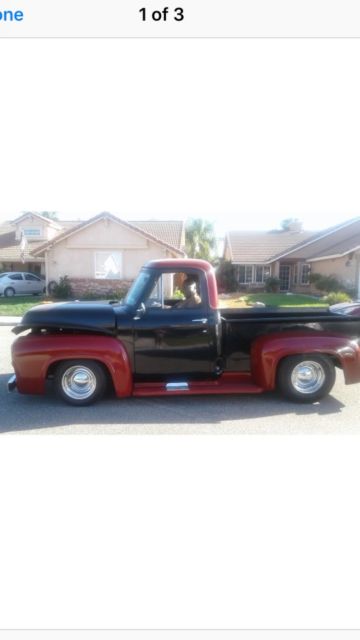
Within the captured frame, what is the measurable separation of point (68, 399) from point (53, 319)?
113 cm

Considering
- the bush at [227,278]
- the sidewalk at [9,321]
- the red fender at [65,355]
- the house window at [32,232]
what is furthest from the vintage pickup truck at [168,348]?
the house window at [32,232]

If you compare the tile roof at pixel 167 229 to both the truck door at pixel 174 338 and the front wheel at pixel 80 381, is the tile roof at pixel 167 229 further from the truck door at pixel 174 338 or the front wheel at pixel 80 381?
the front wheel at pixel 80 381

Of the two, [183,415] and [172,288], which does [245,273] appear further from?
[183,415]

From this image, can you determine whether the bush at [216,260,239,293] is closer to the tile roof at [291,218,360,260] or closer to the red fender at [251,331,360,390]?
the tile roof at [291,218,360,260]

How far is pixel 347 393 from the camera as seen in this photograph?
6.28 meters

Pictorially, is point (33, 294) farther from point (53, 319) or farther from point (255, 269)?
point (53, 319)

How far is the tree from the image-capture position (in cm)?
3905

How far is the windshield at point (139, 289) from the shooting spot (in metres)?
5.70

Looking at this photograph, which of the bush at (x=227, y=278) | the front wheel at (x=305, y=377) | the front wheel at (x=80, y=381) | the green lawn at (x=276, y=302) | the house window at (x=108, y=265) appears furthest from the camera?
the bush at (x=227, y=278)

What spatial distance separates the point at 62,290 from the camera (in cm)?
2212

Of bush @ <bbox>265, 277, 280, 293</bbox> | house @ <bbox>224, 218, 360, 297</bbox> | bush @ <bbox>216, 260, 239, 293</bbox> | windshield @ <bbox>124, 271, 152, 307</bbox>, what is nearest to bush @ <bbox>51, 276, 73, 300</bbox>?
bush @ <bbox>216, 260, 239, 293</bbox>

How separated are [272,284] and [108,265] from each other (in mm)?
13774

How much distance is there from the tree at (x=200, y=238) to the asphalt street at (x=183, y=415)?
110 feet

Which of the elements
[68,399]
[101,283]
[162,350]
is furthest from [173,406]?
[101,283]
